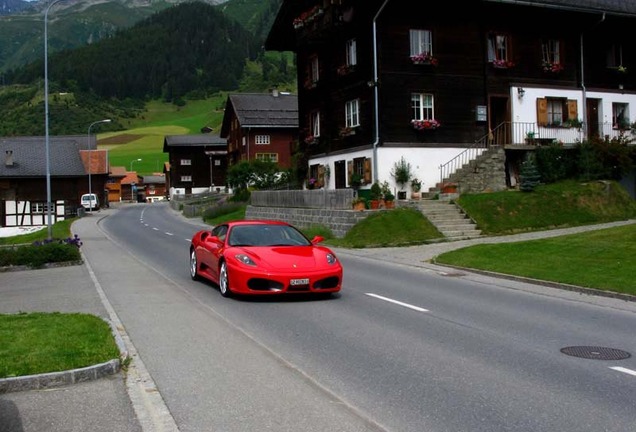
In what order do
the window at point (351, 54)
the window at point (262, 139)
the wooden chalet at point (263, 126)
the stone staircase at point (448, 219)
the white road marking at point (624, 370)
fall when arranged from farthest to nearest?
1. the window at point (262, 139)
2. the wooden chalet at point (263, 126)
3. the window at point (351, 54)
4. the stone staircase at point (448, 219)
5. the white road marking at point (624, 370)

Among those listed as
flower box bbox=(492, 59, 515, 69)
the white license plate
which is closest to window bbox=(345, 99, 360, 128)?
flower box bbox=(492, 59, 515, 69)

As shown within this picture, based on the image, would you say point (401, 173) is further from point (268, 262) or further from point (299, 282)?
point (299, 282)

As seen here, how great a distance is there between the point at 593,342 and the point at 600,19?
29470mm

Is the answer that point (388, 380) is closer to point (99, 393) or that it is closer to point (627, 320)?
point (99, 393)

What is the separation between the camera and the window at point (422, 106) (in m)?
31.4

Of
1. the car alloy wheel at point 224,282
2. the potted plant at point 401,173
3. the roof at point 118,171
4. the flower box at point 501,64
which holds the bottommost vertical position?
the car alloy wheel at point 224,282

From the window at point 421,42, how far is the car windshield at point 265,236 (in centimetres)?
1992

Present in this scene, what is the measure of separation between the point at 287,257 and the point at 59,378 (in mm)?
5983

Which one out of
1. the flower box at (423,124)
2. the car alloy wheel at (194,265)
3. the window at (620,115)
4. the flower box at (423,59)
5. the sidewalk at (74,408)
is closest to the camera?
the sidewalk at (74,408)

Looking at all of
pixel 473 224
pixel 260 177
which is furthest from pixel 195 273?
pixel 260 177

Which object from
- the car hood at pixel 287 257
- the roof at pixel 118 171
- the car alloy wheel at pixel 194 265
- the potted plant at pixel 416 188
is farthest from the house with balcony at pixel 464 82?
the roof at pixel 118 171

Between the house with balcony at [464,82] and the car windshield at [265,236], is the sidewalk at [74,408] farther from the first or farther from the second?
the house with balcony at [464,82]

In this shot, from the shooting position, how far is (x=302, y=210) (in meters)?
31.3

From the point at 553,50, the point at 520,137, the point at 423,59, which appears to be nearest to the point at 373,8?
the point at 423,59
